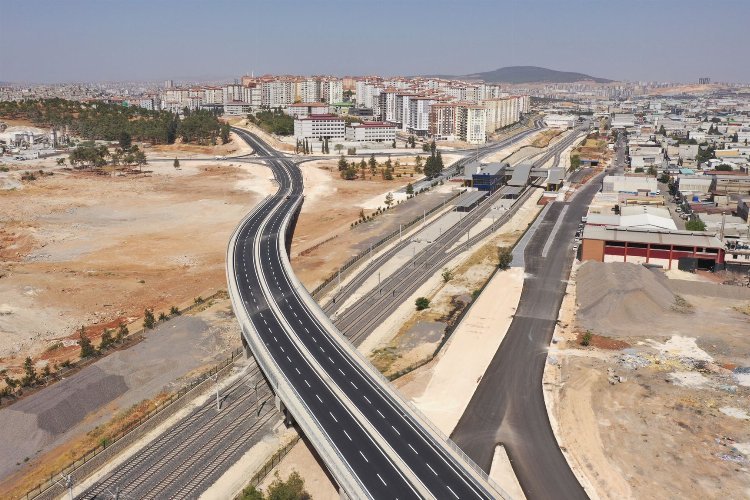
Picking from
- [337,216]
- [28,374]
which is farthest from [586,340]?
[337,216]

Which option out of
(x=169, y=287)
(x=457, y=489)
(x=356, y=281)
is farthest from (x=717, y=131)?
(x=457, y=489)

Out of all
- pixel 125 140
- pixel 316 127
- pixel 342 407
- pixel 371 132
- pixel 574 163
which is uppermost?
pixel 316 127

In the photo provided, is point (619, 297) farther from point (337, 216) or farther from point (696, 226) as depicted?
point (337, 216)

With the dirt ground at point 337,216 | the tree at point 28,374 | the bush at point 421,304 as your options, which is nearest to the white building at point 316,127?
the dirt ground at point 337,216

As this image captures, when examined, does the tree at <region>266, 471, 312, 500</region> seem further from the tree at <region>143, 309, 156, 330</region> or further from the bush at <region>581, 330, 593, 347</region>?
the bush at <region>581, 330, 593, 347</region>

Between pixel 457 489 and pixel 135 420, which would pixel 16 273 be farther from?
pixel 457 489

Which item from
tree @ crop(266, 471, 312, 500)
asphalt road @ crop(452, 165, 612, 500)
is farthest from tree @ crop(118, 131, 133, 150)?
tree @ crop(266, 471, 312, 500)
